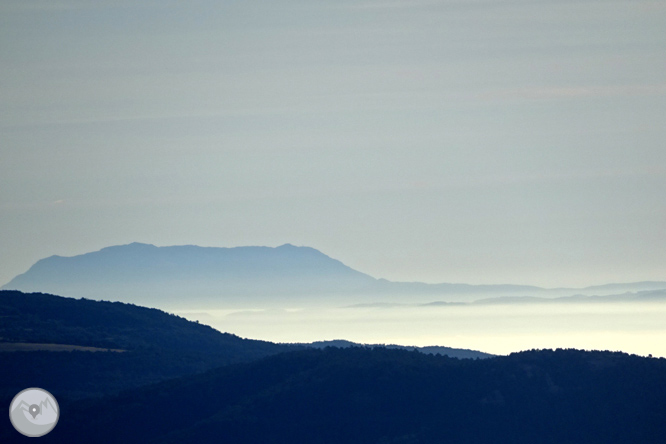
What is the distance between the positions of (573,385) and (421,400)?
15.3 m

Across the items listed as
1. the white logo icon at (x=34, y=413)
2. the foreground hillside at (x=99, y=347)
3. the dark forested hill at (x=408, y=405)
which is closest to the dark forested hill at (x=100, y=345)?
the foreground hillside at (x=99, y=347)

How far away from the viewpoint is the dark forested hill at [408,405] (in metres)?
112

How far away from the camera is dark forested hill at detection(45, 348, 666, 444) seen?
369 feet

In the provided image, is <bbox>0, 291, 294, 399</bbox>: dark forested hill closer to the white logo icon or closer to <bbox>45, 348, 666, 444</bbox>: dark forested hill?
the white logo icon

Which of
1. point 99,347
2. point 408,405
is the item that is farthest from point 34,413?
point 408,405

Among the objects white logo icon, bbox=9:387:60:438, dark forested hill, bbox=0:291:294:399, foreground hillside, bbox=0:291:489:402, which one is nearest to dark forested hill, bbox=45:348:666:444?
white logo icon, bbox=9:387:60:438

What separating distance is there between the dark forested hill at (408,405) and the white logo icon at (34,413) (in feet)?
5.59

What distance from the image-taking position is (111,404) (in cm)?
12469

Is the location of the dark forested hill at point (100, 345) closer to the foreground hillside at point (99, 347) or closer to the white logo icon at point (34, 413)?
the foreground hillside at point (99, 347)

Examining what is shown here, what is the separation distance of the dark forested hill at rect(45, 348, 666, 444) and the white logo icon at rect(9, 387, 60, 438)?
1.70 metres

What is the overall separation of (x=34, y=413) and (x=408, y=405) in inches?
1590

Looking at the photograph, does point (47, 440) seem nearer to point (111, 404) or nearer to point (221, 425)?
point (111, 404)

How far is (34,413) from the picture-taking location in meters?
125

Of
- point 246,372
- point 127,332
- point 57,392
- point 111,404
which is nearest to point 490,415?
point 246,372
